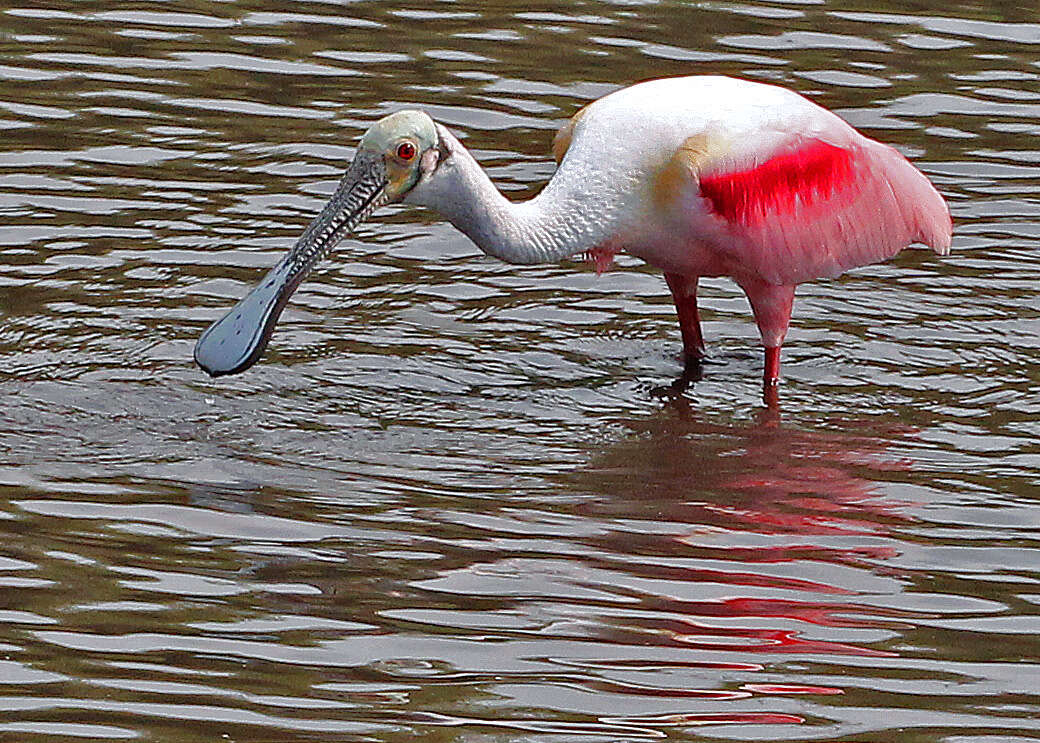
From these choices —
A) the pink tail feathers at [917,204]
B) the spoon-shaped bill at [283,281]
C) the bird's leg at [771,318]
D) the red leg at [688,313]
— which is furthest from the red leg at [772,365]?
the spoon-shaped bill at [283,281]

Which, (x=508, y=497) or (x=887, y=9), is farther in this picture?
(x=887, y=9)

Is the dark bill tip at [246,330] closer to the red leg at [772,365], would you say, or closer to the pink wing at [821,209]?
the pink wing at [821,209]

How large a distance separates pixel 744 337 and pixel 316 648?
4.13 metres

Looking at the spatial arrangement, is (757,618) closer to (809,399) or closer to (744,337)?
(809,399)

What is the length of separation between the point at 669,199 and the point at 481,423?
105 centimetres

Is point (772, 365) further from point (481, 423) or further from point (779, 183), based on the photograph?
point (481, 423)

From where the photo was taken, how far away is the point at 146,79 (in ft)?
40.0

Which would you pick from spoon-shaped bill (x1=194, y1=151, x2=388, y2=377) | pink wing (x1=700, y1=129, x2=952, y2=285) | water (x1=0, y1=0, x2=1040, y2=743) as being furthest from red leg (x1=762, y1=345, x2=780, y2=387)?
spoon-shaped bill (x1=194, y1=151, x2=388, y2=377)

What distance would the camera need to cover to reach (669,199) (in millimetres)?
8688

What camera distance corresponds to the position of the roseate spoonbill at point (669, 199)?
8461 millimetres

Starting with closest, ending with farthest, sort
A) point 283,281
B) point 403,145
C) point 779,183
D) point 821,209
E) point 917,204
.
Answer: point 403,145 < point 283,281 < point 779,183 < point 821,209 < point 917,204

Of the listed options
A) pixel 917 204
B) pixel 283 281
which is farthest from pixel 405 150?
pixel 917 204

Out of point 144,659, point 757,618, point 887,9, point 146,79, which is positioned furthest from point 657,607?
point 887,9

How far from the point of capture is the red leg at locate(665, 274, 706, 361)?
930cm
